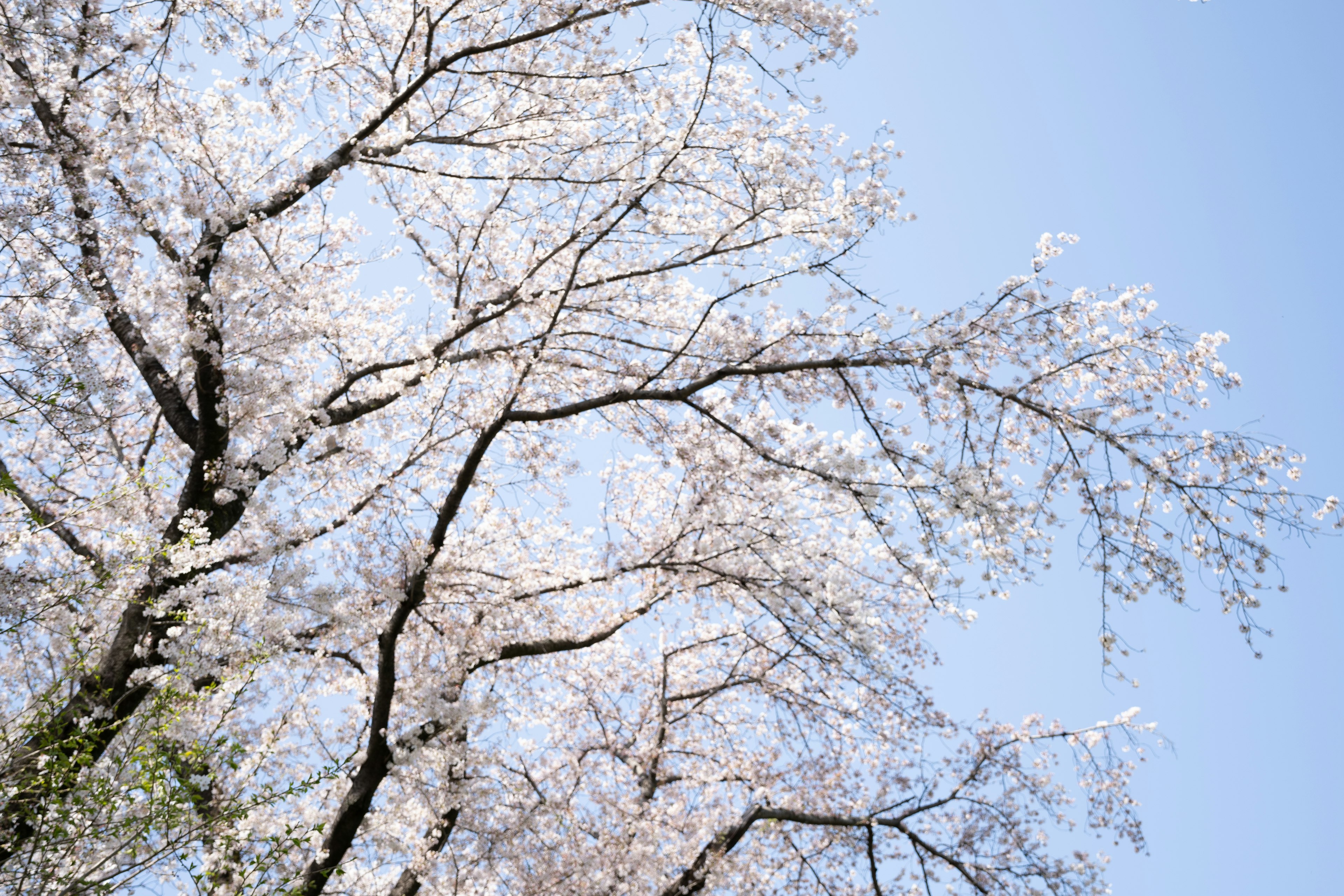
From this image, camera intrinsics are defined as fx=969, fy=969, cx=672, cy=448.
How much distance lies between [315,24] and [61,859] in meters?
5.74

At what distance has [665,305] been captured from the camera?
850 centimetres

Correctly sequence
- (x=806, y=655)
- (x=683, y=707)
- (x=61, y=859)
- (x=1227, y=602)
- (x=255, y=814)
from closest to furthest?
(x=61, y=859), (x=1227, y=602), (x=255, y=814), (x=806, y=655), (x=683, y=707)

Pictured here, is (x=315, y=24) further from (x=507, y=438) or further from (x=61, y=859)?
(x=61, y=859)

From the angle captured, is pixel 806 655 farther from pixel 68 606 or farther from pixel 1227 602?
pixel 68 606

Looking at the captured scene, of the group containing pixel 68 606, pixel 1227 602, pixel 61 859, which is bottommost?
pixel 61 859

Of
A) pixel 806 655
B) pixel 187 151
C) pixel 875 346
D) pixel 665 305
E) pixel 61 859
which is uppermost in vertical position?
pixel 665 305

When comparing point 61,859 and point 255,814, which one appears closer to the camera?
point 61,859

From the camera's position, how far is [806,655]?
8.36 meters

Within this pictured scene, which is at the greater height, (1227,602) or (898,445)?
(898,445)

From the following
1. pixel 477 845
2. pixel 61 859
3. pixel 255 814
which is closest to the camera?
pixel 61 859

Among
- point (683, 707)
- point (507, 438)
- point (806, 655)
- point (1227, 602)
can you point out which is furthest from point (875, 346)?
point (683, 707)

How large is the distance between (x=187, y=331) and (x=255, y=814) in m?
3.84

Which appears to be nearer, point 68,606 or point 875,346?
point 68,606

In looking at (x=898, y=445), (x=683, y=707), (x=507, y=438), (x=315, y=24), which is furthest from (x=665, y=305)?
(x=683, y=707)
